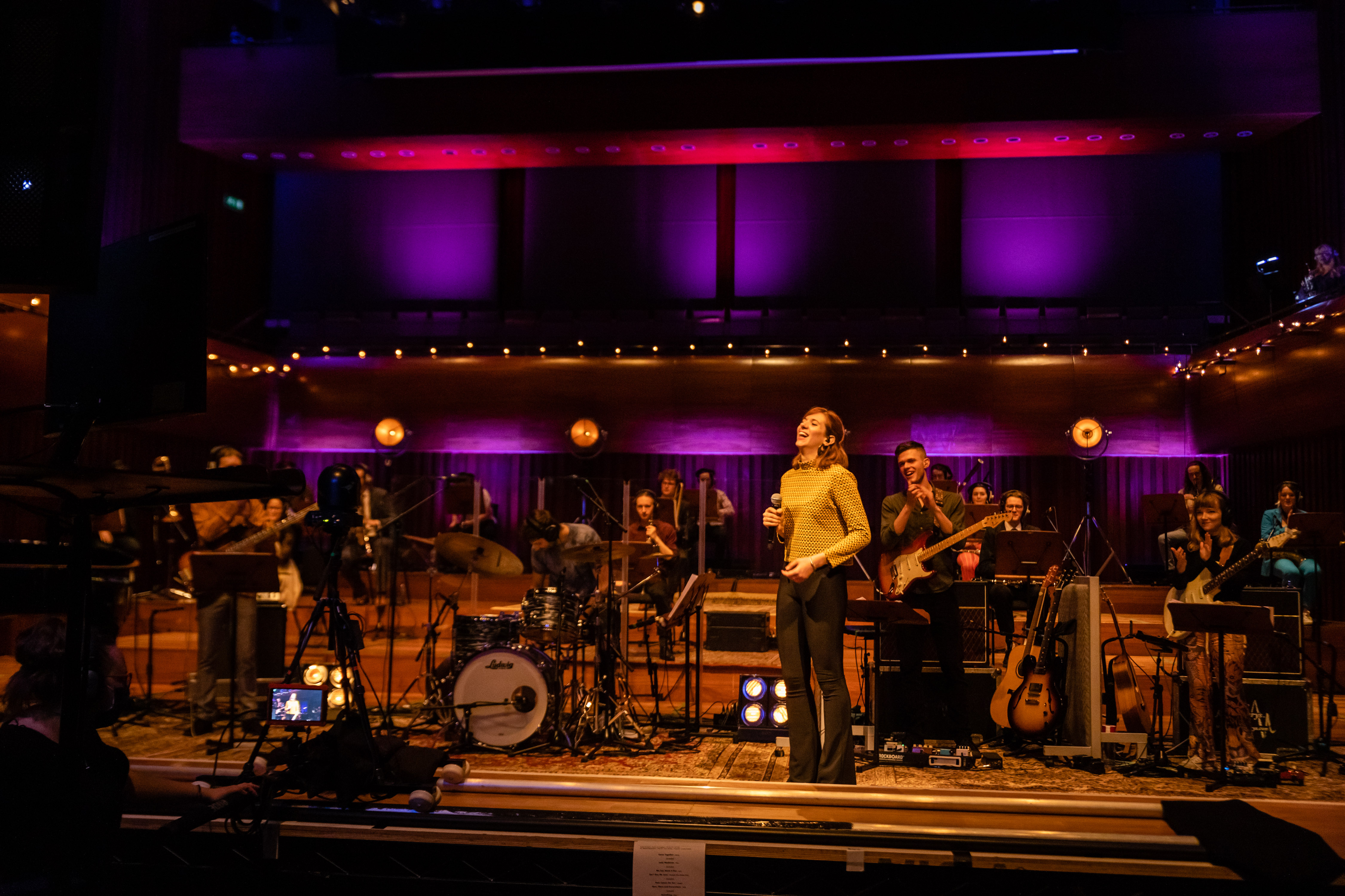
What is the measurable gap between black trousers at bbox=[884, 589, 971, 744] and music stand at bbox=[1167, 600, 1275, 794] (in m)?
1.22

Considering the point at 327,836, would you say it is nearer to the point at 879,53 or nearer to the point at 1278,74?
the point at 879,53

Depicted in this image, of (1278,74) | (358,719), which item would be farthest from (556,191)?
(358,719)

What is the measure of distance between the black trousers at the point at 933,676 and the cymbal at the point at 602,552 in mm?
1647

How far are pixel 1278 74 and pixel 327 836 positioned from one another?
1160 cm

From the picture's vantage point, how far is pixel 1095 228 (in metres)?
12.7

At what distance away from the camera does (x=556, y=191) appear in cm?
1361

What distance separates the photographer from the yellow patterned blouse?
166 inches

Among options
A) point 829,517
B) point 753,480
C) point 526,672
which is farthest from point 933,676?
point 753,480

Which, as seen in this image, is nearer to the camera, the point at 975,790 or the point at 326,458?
the point at 975,790

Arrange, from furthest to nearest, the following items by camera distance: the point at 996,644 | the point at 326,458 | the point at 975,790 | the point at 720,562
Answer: the point at 326,458
the point at 720,562
the point at 996,644
the point at 975,790

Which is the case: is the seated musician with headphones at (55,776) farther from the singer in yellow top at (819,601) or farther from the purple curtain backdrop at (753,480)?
the purple curtain backdrop at (753,480)

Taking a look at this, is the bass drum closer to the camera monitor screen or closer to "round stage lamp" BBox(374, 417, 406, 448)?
the camera monitor screen

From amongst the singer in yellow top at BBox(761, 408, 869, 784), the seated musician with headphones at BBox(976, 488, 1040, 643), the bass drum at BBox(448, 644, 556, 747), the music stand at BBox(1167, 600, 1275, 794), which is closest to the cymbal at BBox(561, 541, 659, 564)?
the bass drum at BBox(448, 644, 556, 747)

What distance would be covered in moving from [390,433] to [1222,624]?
1010cm
